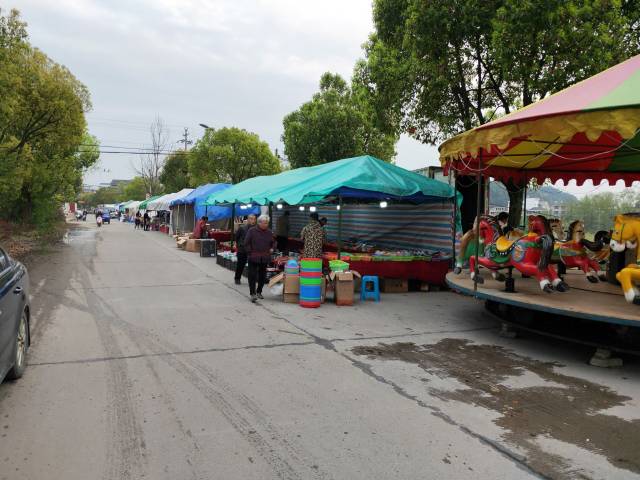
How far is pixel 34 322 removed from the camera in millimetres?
7906

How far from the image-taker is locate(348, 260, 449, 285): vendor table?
1139 centimetres

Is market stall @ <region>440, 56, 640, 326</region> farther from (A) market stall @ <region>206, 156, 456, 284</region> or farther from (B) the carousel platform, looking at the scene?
(A) market stall @ <region>206, 156, 456, 284</region>

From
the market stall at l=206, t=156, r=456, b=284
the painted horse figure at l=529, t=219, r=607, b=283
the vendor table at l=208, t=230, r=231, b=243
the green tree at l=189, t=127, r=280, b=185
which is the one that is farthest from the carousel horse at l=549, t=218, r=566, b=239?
the green tree at l=189, t=127, r=280, b=185

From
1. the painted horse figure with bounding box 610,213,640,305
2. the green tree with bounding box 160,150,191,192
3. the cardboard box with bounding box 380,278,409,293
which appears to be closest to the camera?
the painted horse figure with bounding box 610,213,640,305

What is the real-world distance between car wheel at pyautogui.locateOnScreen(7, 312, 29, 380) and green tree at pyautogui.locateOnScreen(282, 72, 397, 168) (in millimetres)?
25719

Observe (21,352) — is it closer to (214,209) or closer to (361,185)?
(361,185)

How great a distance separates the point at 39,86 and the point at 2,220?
1341cm

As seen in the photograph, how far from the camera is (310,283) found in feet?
32.0

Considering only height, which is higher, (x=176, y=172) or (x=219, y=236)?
(x=176, y=172)

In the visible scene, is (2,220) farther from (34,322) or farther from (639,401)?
(639,401)

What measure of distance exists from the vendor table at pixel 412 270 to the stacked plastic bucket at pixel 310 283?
1813 mm

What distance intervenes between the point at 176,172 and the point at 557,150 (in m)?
60.1

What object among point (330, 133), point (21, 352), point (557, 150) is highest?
point (330, 133)

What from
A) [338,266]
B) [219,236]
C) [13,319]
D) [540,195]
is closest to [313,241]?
[338,266]
